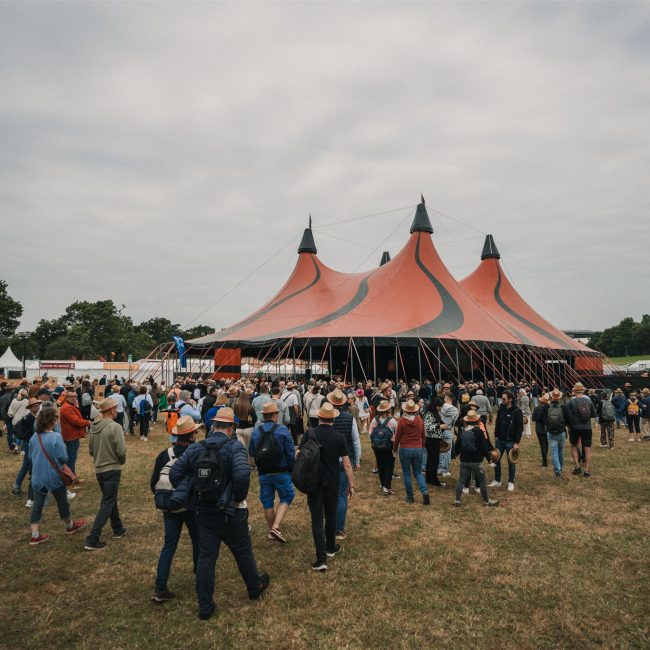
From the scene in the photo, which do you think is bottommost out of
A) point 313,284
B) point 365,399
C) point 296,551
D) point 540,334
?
point 296,551

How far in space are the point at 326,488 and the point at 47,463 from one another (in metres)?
2.51

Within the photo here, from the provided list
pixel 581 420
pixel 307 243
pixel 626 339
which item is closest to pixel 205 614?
pixel 581 420

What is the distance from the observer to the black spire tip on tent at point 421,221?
62.4ft

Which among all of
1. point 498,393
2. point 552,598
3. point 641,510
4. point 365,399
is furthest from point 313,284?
point 552,598

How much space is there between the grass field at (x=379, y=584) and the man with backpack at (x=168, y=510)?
0.53ft

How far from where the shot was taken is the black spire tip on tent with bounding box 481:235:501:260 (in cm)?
2309

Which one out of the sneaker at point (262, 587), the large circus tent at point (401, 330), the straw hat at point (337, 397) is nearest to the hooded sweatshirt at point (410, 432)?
the straw hat at point (337, 397)

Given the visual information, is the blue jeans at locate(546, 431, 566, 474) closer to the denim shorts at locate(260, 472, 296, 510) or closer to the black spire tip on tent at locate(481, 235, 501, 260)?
the denim shorts at locate(260, 472, 296, 510)

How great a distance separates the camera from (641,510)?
4945 millimetres

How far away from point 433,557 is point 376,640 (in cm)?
125

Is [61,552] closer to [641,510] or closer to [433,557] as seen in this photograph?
[433,557]

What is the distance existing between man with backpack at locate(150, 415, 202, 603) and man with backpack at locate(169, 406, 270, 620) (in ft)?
0.69

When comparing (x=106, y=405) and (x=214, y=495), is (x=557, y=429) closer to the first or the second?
(x=214, y=495)

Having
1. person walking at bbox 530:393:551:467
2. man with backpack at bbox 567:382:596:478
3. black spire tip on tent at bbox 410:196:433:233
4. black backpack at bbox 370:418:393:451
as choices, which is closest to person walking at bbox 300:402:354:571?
black backpack at bbox 370:418:393:451
